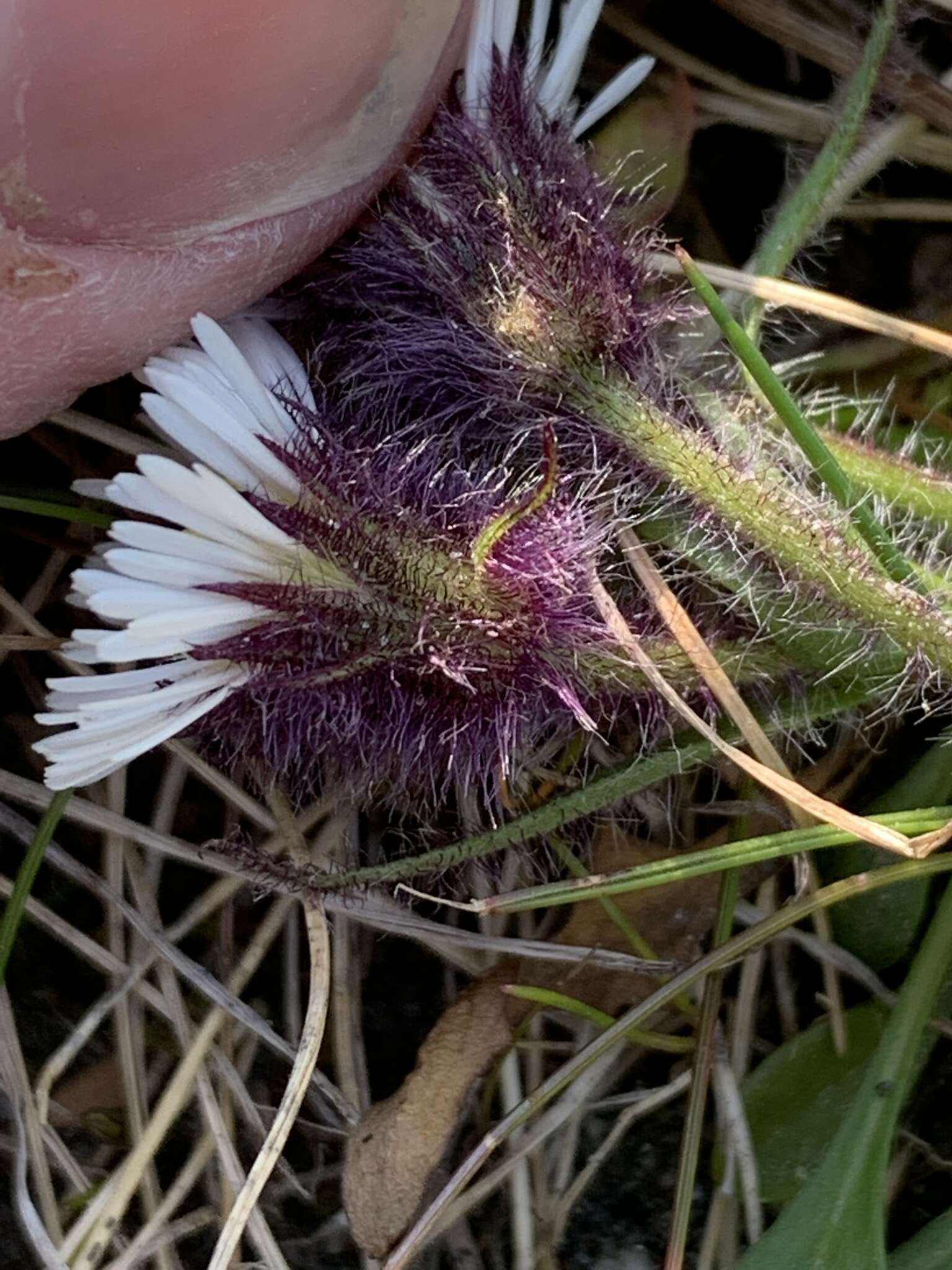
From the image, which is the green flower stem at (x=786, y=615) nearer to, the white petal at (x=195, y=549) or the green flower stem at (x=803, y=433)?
the green flower stem at (x=803, y=433)

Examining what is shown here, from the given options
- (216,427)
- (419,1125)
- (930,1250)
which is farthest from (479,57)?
(930,1250)

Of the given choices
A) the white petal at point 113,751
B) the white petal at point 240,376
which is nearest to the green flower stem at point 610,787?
the white petal at point 113,751

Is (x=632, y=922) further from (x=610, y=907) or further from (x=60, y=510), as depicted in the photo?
(x=60, y=510)

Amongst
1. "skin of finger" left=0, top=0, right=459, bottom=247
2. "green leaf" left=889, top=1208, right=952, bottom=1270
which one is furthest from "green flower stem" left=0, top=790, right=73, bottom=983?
"green leaf" left=889, top=1208, right=952, bottom=1270

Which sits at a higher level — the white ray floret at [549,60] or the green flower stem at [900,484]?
the white ray floret at [549,60]

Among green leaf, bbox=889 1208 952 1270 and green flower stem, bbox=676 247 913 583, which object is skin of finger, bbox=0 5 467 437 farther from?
green leaf, bbox=889 1208 952 1270

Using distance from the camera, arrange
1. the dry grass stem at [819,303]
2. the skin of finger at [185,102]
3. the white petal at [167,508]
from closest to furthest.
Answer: the skin of finger at [185,102], the white petal at [167,508], the dry grass stem at [819,303]
